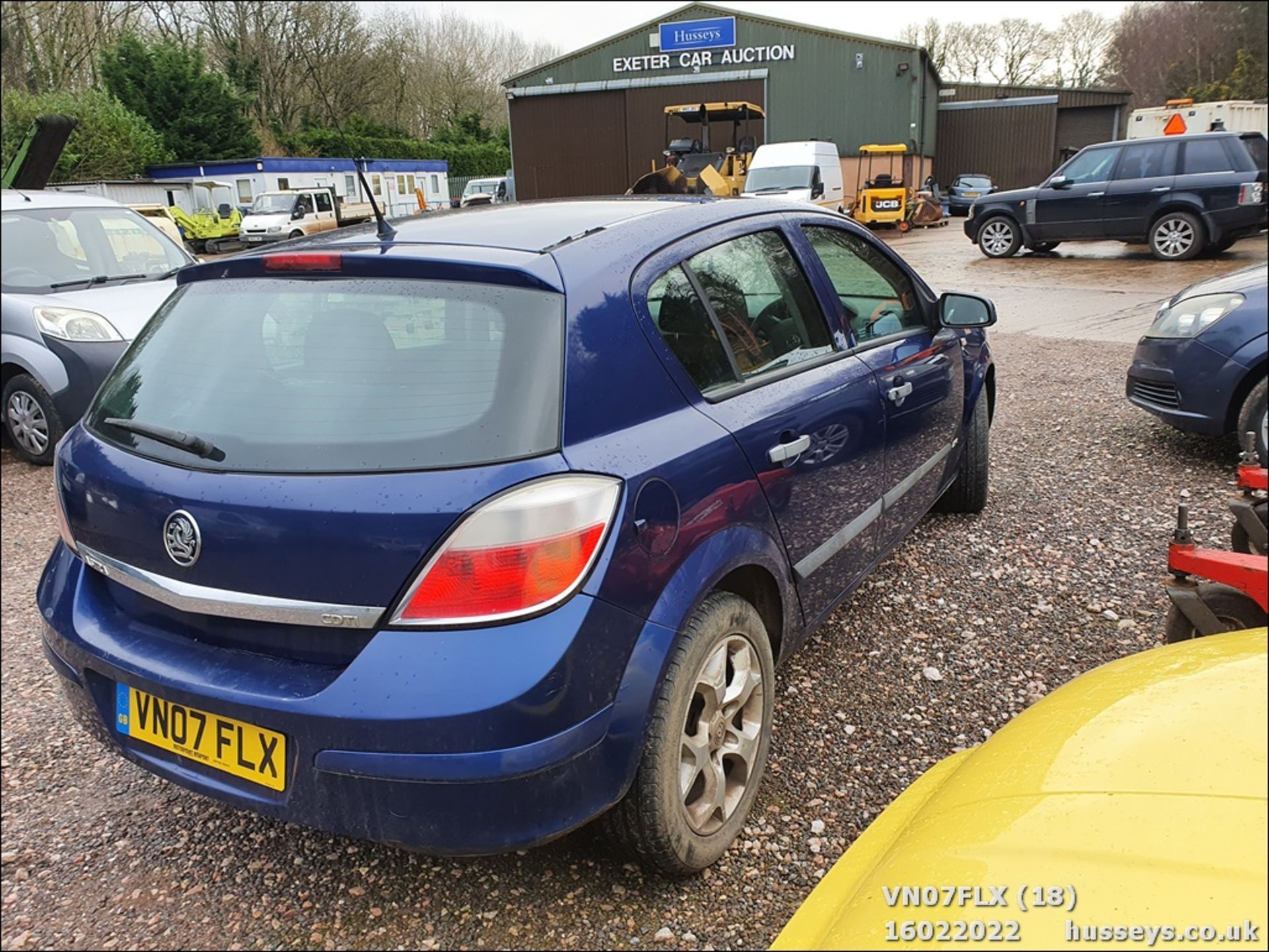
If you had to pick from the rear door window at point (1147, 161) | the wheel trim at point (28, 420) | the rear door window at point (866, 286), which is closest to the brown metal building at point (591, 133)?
the rear door window at point (866, 286)

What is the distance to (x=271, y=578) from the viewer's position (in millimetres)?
1757

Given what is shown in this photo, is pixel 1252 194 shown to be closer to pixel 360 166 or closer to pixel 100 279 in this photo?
pixel 360 166

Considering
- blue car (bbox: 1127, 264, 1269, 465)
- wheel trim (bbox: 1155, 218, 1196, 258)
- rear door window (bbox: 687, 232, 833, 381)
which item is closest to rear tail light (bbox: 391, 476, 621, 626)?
rear door window (bbox: 687, 232, 833, 381)

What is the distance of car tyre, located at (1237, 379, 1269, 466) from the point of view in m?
3.84

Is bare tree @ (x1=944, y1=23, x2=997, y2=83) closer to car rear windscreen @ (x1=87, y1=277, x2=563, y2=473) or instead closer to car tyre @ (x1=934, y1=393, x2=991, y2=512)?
car rear windscreen @ (x1=87, y1=277, x2=563, y2=473)

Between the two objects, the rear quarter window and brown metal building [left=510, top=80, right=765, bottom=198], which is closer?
the rear quarter window

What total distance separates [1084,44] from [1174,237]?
663 millimetres

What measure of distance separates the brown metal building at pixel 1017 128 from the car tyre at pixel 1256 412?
2.26 metres

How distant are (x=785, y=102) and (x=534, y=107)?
64.2 inches

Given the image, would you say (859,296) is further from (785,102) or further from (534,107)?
(785,102)

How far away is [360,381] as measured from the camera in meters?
1.87

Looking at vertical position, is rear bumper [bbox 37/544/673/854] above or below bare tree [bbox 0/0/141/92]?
below

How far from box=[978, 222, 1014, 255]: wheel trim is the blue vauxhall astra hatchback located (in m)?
1.00

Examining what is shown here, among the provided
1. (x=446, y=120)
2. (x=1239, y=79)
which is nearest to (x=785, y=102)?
(x=446, y=120)
